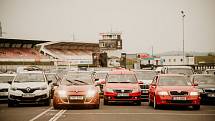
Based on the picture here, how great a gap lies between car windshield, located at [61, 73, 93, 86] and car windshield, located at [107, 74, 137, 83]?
7.17ft

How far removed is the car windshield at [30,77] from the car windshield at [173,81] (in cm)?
602

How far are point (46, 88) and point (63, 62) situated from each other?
3039 inches

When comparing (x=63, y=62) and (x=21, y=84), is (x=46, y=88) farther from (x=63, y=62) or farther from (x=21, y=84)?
(x=63, y=62)

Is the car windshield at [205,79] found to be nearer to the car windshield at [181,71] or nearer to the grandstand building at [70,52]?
the car windshield at [181,71]

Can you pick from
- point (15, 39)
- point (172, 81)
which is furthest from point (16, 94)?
point (15, 39)

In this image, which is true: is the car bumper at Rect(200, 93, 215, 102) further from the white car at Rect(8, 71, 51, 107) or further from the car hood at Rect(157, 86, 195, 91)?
the white car at Rect(8, 71, 51, 107)

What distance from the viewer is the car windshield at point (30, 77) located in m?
21.8

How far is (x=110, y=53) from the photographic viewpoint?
455 ft

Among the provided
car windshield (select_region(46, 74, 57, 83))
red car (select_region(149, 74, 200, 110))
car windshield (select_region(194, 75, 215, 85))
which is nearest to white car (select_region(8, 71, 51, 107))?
red car (select_region(149, 74, 200, 110))

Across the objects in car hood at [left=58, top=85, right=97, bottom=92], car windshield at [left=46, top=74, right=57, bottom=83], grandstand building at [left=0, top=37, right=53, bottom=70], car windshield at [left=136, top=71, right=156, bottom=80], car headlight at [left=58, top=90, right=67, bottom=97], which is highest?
grandstand building at [left=0, top=37, right=53, bottom=70]

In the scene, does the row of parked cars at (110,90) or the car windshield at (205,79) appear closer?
the row of parked cars at (110,90)

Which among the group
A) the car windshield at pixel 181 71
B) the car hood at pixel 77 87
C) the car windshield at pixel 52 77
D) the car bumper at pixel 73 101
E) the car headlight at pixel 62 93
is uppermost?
the car windshield at pixel 181 71

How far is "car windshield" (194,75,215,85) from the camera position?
880 inches

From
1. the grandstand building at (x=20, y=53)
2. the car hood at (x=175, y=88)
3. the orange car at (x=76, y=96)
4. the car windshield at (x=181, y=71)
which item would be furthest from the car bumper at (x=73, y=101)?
the grandstand building at (x=20, y=53)
